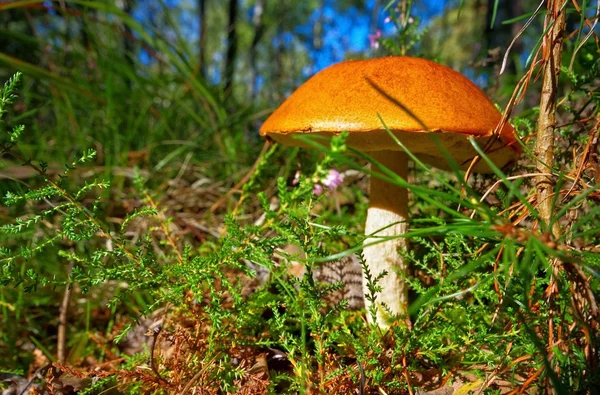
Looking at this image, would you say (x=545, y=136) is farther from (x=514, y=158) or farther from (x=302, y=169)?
(x=302, y=169)

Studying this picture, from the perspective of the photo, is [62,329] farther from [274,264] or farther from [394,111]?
[394,111]

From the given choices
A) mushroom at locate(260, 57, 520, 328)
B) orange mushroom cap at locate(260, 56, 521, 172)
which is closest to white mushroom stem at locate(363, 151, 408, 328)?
mushroom at locate(260, 57, 520, 328)

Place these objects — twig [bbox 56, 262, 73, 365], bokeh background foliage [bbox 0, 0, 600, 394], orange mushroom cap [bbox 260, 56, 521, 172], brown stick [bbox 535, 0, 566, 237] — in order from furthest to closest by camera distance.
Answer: twig [bbox 56, 262, 73, 365]
orange mushroom cap [bbox 260, 56, 521, 172]
brown stick [bbox 535, 0, 566, 237]
bokeh background foliage [bbox 0, 0, 600, 394]

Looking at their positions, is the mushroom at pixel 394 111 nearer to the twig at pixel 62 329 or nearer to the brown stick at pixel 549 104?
the brown stick at pixel 549 104

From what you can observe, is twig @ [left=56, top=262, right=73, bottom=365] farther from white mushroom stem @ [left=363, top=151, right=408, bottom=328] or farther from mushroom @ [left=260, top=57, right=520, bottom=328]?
white mushroom stem @ [left=363, top=151, right=408, bottom=328]

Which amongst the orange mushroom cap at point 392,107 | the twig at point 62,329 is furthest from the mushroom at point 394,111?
the twig at point 62,329
